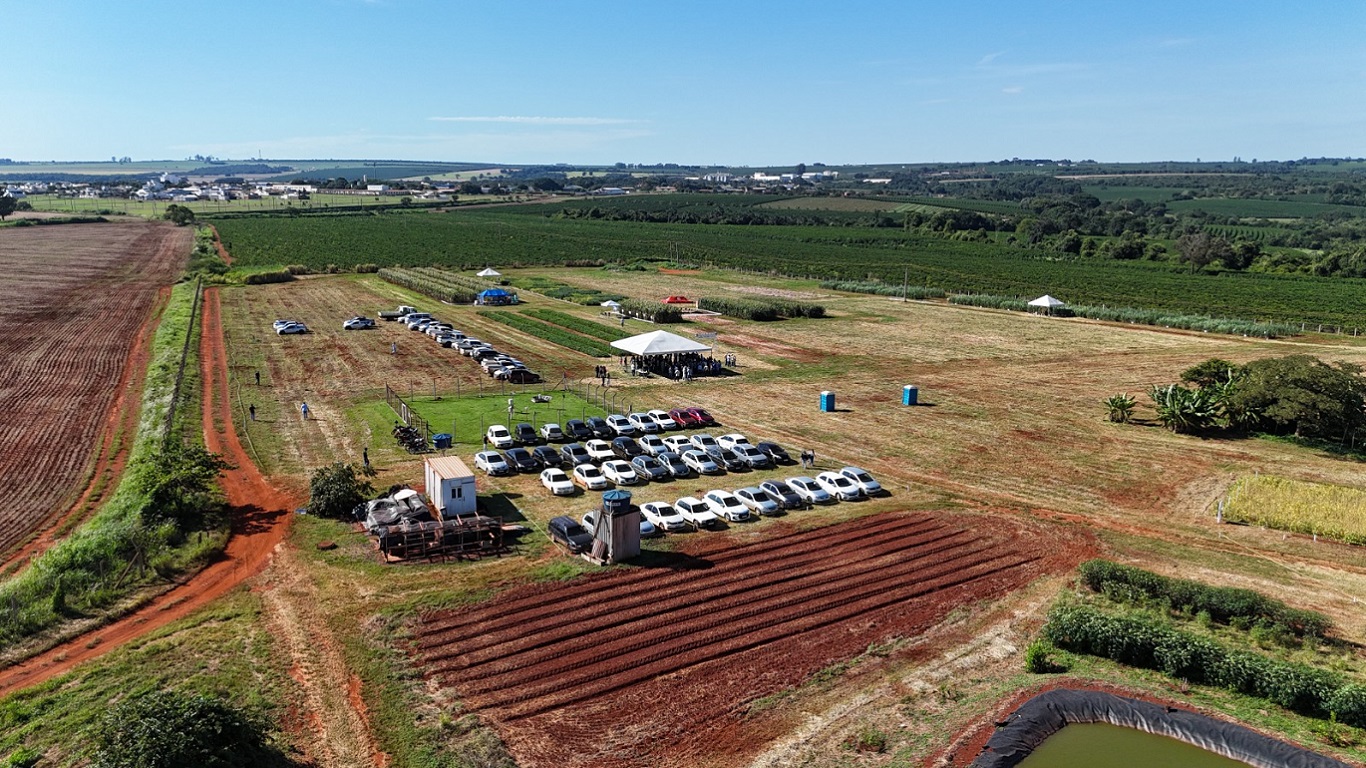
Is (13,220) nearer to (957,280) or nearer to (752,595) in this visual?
(957,280)

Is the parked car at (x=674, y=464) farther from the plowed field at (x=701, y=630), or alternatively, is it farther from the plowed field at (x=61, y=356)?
the plowed field at (x=61, y=356)

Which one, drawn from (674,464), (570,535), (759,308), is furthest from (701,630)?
(759,308)

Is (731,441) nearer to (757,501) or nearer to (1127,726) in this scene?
(757,501)

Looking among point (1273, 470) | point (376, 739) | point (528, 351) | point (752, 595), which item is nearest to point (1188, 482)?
point (1273, 470)

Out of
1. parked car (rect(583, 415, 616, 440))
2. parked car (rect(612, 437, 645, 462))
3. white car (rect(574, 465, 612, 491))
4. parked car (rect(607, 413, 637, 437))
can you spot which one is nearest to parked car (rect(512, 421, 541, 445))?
parked car (rect(583, 415, 616, 440))

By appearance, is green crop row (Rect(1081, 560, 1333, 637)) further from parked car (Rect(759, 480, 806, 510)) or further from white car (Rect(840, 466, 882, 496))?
parked car (Rect(759, 480, 806, 510))
